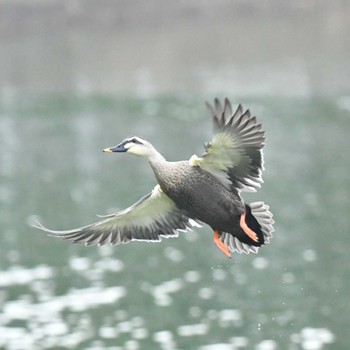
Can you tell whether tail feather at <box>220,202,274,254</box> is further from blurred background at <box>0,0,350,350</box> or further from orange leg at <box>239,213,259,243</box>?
→ blurred background at <box>0,0,350,350</box>

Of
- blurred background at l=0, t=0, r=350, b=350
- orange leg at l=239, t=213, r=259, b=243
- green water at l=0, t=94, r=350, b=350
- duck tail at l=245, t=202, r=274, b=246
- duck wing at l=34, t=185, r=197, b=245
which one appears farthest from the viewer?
blurred background at l=0, t=0, r=350, b=350

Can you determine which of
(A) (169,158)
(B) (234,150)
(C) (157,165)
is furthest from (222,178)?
(A) (169,158)

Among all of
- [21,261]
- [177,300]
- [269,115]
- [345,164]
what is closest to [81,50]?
[269,115]

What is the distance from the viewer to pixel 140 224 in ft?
38.4

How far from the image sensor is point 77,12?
65938mm

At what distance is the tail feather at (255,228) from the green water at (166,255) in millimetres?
9536

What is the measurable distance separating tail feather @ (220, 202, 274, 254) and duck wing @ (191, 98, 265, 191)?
302mm

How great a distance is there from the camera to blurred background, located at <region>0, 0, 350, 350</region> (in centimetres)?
2264

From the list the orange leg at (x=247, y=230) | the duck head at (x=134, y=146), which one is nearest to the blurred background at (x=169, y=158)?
the orange leg at (x=247, y=230)

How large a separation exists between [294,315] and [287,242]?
5061 millimetres

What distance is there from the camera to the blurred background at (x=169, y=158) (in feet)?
74.3

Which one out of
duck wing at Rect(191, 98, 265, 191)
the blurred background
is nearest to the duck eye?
duck wing at Rect(191, 98, 265, 191)

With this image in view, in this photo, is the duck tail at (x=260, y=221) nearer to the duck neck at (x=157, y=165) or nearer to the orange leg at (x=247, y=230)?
the orange leg at (x=247, y=230)

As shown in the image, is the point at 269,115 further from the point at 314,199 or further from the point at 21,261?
the point at 21,261
